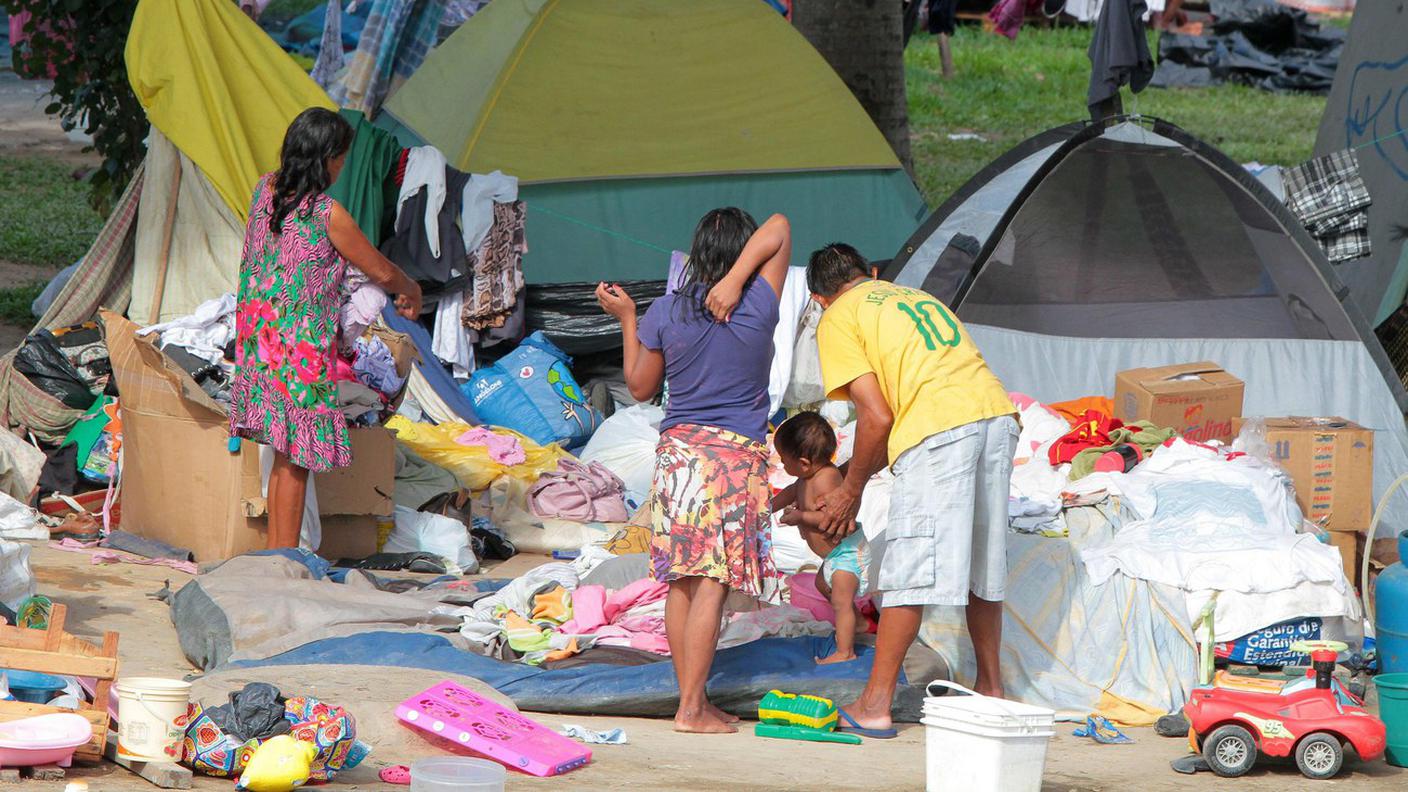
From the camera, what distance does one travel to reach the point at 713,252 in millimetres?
4449

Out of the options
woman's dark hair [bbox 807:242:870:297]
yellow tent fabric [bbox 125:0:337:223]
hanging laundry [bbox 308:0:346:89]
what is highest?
hanging laundry [bbox 308:0:346:89]

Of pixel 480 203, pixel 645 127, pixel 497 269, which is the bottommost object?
pixel 497 269

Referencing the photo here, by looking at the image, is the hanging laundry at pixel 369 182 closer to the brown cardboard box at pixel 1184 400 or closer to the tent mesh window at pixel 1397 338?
the brown cardboard box at pixel 1184 400

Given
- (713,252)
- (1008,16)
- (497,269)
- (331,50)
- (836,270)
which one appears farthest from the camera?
(1008,16)

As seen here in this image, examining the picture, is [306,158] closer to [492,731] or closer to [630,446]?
[492,731]

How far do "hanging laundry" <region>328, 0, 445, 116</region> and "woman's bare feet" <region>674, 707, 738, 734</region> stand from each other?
200 inches

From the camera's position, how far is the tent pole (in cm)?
698

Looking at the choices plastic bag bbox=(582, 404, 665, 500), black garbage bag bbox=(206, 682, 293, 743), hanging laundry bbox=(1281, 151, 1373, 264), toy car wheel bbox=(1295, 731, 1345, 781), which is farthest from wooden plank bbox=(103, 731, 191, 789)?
hanging laundry bbox=(1281, 151, 1373, 264)

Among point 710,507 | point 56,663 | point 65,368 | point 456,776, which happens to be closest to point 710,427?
point 710,507

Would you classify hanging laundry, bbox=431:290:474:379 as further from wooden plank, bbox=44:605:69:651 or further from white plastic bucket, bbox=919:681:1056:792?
A: white plastic bucket, bbox=919:681:1056:792

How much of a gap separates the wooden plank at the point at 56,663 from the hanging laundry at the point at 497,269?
13.0ft

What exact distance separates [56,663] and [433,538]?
2.47m

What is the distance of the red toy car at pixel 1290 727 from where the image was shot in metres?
4.32

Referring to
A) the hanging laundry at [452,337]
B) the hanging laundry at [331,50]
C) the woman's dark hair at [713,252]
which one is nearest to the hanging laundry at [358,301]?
the woman's dark hair at [713,252]
